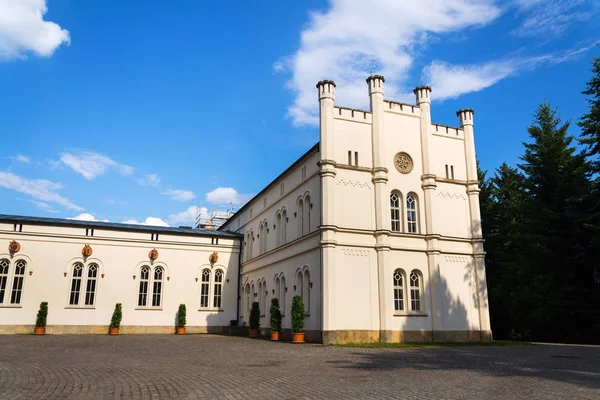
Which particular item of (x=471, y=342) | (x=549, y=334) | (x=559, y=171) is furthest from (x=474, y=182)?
(x=549, y=334)

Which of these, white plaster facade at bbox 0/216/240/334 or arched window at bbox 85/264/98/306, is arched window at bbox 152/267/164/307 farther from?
arched window at bbox 85/264/98/306

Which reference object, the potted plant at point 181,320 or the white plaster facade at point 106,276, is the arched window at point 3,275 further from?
the potted plant at point 181,320

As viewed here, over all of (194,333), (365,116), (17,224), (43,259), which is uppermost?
(365,116)

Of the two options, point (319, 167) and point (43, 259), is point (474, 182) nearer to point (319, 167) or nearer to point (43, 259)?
point (319, 167)

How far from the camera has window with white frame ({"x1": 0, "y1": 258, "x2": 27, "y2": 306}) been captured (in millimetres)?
31312

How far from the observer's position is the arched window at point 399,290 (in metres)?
25.0

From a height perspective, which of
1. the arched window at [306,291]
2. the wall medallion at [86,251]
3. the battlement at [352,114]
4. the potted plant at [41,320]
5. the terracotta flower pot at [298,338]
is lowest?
the terracotta flower pot at [298,338]

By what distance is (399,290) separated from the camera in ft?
82.7

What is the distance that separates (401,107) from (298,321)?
13.6 metres

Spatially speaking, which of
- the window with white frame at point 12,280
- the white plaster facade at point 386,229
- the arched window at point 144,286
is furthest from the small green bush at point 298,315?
the window with white frame at point 12,280

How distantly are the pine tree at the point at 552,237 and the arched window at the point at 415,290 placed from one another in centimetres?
813

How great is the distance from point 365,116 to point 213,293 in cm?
1890

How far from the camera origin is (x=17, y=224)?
32469mm

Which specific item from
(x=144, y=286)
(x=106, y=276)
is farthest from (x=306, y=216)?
(x=106, y=276)
